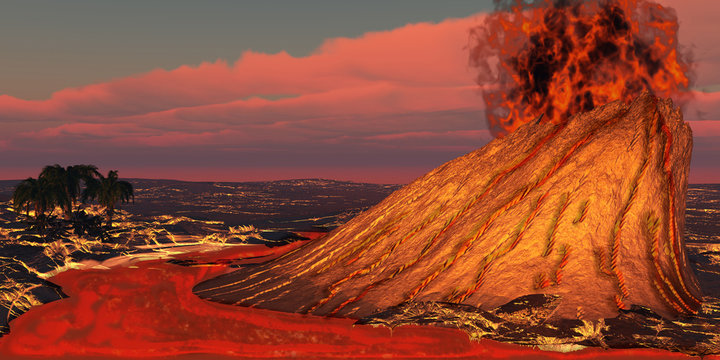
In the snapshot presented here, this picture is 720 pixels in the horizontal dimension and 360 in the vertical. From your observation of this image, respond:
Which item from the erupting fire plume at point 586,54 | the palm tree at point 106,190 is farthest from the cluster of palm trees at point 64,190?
the erupting fire plume at point 586,54

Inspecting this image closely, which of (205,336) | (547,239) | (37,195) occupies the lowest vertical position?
(205,336)

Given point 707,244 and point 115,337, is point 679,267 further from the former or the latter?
point 707,244

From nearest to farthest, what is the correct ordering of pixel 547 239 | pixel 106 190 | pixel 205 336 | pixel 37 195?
pixel 205 336 → pixel 547 239 → pixel 37 195 → pixel 106 190

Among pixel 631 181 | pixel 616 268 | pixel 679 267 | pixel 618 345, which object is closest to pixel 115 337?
pixel 618 345

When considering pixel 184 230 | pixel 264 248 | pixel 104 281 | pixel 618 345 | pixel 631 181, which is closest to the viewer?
pixel 618 345

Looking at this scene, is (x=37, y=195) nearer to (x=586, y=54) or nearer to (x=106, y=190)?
(x=106, y=190)

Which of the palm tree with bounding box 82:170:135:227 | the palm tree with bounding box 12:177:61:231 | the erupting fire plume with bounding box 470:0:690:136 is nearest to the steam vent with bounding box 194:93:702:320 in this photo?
the erupting fire plume with bounding box 470:0:690:136

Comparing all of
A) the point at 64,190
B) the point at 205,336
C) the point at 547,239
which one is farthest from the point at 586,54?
the point at 64,190
